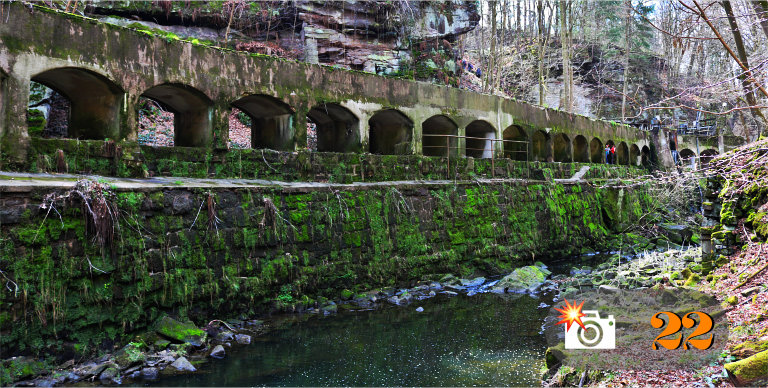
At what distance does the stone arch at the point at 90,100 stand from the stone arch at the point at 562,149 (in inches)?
603

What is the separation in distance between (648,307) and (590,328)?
40.0 inches

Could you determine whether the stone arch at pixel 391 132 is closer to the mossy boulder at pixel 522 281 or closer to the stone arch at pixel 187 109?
the mossy boulder at pixel 522 281

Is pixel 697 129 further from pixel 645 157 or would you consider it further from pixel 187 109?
pixel 187 109

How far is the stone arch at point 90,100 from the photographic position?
27.8 ft

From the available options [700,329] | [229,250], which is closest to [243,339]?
[229,250]

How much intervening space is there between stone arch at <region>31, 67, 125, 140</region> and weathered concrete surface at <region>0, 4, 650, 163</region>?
0.05 feet

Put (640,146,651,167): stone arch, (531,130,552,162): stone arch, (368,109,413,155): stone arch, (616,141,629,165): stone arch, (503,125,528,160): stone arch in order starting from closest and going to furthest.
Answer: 1. (368,109,413,155): stone arch
2. (503,125,528,160): stone arch
3. (531,130,552,162): stone arch
4. (616,141,629,165): stone arch
5. (640,146,651,167): stone arch

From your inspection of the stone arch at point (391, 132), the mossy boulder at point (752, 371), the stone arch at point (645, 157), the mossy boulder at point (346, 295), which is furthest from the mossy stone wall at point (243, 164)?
the stone arch at point (645, 157)

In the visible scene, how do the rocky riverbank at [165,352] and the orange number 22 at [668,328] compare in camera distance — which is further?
the rocky riverbank at [165,352]

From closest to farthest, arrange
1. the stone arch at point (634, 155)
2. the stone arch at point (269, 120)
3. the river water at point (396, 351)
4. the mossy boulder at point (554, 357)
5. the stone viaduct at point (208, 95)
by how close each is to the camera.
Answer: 1. the mossy boulder at point (554, 357)
2. the river water at point (396, 351)
3. the stone viaduct at point (208, 95)
4. the stone arch at point (269, 120)
5. the stone arch at point (634, 155)

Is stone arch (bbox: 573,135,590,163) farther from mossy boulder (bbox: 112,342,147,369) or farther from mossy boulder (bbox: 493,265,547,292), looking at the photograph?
mossy boulder (bbox: 112,342,147,369)

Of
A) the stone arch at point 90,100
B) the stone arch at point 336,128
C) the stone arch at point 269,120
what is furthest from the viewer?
the stone arch at point 336,128

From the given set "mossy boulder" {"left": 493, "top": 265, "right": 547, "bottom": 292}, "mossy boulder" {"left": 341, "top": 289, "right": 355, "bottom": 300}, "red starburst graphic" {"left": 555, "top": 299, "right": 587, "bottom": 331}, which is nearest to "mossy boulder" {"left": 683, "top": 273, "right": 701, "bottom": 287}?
"red starburst graphic" {"left": 555, "top": 299, "right": 587, "bottom": 331}

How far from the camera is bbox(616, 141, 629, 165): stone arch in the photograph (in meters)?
24.0
